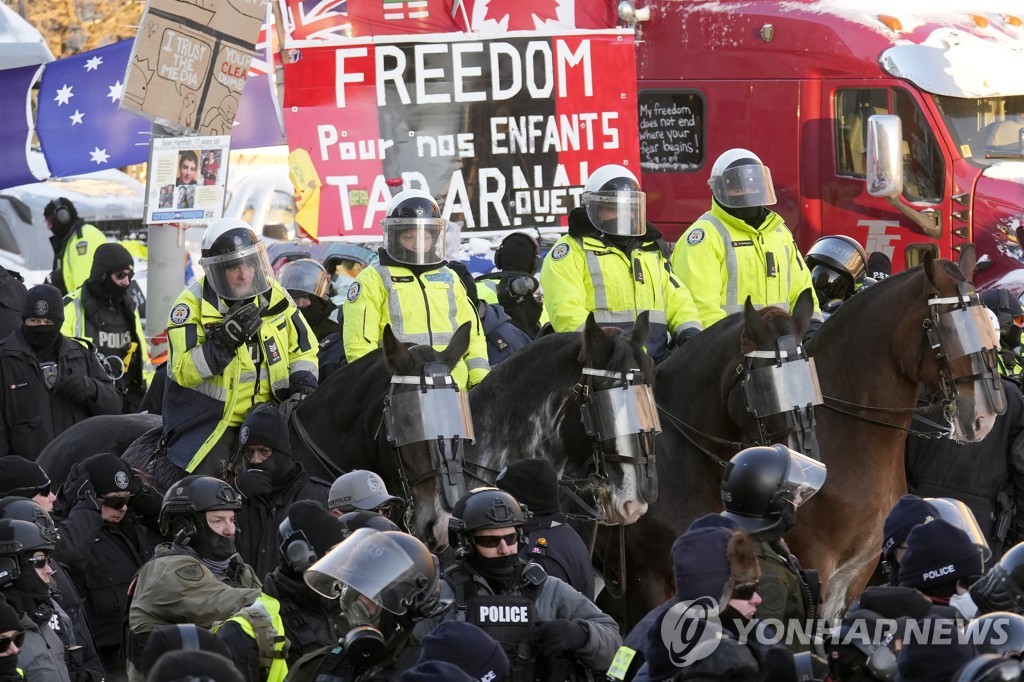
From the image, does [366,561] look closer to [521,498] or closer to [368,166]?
[521,498]

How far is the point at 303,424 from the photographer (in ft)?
29.2

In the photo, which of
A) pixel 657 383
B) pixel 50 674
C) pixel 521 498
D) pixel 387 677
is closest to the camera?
pixel 387 677

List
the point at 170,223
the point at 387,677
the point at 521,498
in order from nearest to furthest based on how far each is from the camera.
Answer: the point at 387,677 → the point at 521,498 → the point at 170,223

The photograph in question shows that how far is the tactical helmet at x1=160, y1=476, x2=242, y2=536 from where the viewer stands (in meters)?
7.13

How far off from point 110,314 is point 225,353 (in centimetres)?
493

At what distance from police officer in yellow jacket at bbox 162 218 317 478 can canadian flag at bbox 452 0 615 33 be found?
249 inches

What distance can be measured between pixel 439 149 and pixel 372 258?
5.83 feet

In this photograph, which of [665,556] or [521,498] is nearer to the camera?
[521,498]

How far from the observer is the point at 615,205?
10.2 m

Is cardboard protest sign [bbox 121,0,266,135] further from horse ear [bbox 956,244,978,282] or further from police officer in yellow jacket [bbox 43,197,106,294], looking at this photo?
horse ear [bbox 956,244,978,282]

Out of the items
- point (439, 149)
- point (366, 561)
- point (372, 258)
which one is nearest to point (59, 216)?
point (372, 258)

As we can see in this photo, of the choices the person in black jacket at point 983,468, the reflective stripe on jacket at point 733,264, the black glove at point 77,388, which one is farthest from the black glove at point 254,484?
the person in black jacket at point 983,468

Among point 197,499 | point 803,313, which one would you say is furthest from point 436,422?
point 803,313

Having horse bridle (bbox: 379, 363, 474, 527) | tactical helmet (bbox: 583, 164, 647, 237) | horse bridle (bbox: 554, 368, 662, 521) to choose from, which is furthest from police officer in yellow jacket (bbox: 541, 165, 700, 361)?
horse bridle (bbox: 379, 363, 474, 527)
